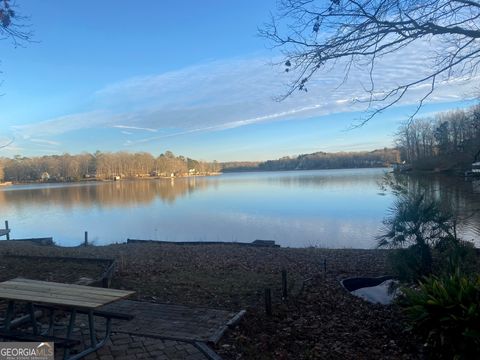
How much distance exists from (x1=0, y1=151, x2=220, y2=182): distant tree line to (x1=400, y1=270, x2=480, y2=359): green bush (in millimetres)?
115050

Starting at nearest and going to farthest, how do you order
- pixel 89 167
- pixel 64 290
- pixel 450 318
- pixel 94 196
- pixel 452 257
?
pixel 450 318 < pixel 64 290 < pixel 452 257 < pixel 94 196 < pixel 89 167

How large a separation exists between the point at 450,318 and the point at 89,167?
133377mm

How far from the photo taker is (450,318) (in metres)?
2.87

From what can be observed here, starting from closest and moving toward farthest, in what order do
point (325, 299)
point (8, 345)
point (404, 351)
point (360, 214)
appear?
point (8, 345) → point (404, 351) → point (325, 299) → point (360, 214)

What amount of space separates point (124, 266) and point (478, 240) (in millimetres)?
12430

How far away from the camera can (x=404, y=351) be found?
3721mm

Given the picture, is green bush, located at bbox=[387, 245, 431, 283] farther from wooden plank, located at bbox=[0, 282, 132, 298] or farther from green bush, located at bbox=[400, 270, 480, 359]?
wooden plank, located at bbox=[0, 282, 132, 298]

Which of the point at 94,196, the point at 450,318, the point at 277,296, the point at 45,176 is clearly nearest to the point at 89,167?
the point at 45,176

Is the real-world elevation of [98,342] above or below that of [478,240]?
above

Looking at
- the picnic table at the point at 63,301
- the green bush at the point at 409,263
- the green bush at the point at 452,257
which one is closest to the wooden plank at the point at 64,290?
the picnic table at the point at 63,301

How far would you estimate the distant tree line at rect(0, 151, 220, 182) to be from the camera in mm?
115125

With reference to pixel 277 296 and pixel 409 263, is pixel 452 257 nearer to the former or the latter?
pixel 409 263

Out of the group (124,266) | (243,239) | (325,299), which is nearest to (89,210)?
(243,239)

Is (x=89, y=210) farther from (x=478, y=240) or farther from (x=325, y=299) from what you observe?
(x=325, y=299)
